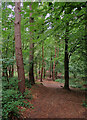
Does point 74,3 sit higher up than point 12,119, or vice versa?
point 74,3

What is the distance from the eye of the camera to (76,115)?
343cm

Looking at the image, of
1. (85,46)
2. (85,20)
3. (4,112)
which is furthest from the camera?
(85,46)

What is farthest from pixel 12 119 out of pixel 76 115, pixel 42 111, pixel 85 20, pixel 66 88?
pixel 66 88

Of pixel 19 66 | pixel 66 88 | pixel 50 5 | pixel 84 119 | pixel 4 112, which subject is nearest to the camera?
pixel 50 5

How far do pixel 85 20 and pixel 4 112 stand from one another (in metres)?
4.44

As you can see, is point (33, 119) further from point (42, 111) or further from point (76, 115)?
point (76, 115)

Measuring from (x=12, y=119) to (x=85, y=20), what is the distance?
174 inches

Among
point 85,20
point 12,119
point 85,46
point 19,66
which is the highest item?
point 85,20

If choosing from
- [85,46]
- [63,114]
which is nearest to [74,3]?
[85,46]

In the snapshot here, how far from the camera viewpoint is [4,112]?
2801mm

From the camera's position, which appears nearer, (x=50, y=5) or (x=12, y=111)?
(x=50, y=5)

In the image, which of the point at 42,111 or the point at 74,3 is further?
the point at 42,111

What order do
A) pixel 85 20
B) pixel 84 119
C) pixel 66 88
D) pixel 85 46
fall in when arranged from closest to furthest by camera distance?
pixel 85 20 → pixel 84 119 → pixel 85 46 → pixel 66 88

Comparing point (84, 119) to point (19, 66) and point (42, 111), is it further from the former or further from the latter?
point (19, 66)
